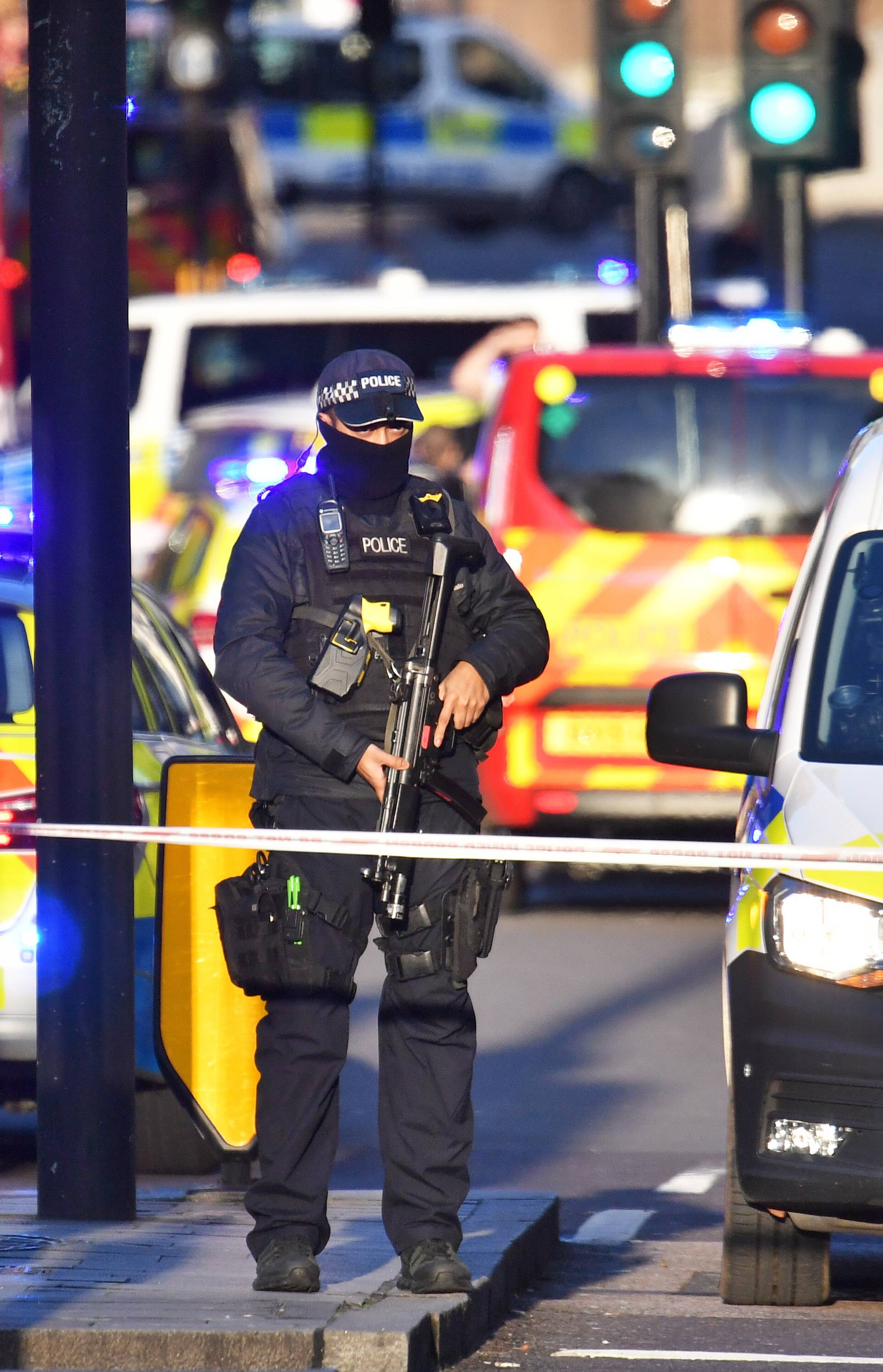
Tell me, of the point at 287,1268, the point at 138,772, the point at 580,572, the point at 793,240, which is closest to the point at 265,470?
the point at 793,240

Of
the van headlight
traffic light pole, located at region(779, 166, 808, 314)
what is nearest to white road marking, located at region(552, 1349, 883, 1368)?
the van headlight

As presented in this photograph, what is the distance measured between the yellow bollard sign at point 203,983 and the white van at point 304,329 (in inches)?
522

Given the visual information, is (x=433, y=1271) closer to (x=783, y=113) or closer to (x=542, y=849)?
(x=542, y=849)

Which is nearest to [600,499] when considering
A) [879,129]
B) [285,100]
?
[285,100]

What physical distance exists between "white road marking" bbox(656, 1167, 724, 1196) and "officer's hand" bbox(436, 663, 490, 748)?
226 centimetres

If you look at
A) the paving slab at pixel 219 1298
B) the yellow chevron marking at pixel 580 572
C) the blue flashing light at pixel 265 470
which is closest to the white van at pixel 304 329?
the blue flashing light at pixel 265 470

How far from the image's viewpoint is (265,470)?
15312 mm

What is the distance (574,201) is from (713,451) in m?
14.9

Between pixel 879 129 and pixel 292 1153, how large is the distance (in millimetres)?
32634

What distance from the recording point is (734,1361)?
16.4ft

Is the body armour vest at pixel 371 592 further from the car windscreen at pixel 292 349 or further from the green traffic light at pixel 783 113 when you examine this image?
the car windscreen at pixel 292 349

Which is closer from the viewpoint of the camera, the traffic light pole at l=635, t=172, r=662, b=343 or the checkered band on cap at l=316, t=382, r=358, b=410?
the checkered band on cap at l=316, t=382, r=358, b=410

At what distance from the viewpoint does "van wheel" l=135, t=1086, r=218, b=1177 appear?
6.98m

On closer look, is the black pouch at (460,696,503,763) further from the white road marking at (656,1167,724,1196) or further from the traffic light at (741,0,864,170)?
the traffic light at (741,0,864,170)
